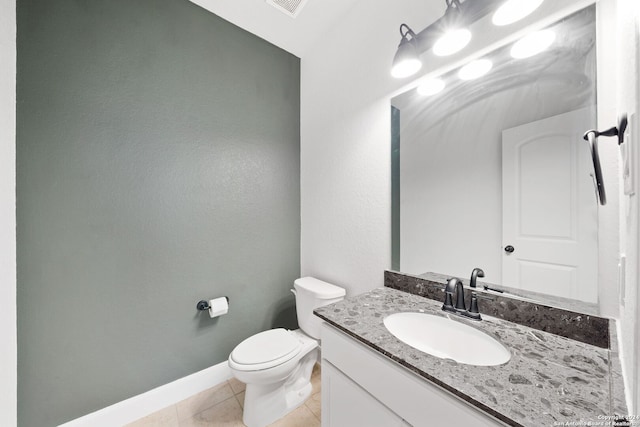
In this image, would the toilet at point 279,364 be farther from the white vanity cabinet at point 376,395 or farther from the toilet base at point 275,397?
the white vanity cabinet at point 376,395

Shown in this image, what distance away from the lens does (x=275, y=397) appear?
4.40 ft

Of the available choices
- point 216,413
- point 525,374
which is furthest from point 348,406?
point 216,413

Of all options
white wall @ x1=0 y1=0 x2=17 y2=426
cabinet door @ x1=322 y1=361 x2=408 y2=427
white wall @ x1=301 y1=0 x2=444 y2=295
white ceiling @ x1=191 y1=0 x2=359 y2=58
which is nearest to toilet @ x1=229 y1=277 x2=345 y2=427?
white wall @ x1=301 y1=0 x2=444 y2=295

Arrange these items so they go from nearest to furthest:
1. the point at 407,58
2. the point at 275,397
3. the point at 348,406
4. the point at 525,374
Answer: the point at 525,374 → the point at 348,406 → the point at 407,58 → the point at 275,397

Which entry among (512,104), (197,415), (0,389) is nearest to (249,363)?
(197,415)

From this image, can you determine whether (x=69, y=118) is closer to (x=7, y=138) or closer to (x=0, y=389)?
(x=7, y=138)

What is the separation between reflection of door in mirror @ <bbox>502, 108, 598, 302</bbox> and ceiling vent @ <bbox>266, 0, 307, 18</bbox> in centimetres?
148

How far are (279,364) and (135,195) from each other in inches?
49.7

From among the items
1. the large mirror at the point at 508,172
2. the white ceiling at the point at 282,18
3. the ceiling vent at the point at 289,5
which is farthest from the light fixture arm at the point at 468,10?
the ceiling vent at the point at 289,5

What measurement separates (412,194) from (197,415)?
182 centimetres

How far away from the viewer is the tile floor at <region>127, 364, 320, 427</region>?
131 centimetres

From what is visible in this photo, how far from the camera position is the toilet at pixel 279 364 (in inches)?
47.9

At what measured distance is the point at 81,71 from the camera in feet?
3.95

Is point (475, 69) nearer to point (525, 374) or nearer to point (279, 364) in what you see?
point (525, 374)
